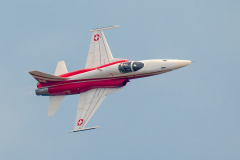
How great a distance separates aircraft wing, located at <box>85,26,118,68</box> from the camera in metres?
58.6

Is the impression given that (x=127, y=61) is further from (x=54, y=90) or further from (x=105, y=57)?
(x=54, y=90)

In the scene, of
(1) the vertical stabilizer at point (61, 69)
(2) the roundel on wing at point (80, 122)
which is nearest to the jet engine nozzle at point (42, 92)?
(1) the vertical stabilizer at point (61, 69)

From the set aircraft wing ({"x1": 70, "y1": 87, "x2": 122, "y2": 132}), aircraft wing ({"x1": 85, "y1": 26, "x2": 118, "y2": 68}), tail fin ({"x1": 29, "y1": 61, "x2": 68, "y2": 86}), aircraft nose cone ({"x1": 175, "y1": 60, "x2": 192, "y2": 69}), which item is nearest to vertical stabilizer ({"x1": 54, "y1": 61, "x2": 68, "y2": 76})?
tail fin ({"x1": 29, "y1": 61, "x2": 68, "y2": 86})

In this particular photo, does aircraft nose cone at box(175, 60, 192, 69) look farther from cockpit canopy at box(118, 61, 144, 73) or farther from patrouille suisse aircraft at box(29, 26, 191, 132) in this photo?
cockpit canopy at box(118, 61, 144, 73)

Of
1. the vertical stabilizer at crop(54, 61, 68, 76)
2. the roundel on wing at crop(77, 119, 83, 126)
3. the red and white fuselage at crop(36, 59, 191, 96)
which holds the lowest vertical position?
the roundel on wing at crop(77, 119, 83, 126)

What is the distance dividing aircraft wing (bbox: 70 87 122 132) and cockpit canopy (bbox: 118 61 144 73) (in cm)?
277

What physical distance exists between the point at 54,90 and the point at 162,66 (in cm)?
1500

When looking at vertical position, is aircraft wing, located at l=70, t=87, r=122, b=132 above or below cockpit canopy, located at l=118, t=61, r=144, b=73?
A: below

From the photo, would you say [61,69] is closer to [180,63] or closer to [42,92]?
[42,92]

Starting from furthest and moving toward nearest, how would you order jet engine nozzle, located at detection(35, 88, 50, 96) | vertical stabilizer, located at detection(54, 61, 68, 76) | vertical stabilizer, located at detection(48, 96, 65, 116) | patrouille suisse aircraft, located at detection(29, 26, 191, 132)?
vertical stabilizer, located at detection(54, 61, 68, 76), jet engine nozzle, located at detection(35, 88, 50, 96), vertical stabilizer, located at detection(48, 96, 65, 116), patrouille suisse aircraft, located at detection(29, 26, 191, 132)

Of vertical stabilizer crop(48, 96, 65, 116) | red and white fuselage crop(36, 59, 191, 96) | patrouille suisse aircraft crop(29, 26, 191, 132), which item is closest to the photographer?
red and white fuselage crop(36, 59, 191, 96)

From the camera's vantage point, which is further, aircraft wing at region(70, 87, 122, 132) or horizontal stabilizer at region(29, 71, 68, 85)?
horizontal stabilizer at region(29, 71, 68, 85)

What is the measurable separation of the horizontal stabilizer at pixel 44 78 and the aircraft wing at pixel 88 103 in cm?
398

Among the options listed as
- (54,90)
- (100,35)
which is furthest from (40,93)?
(100,35)
